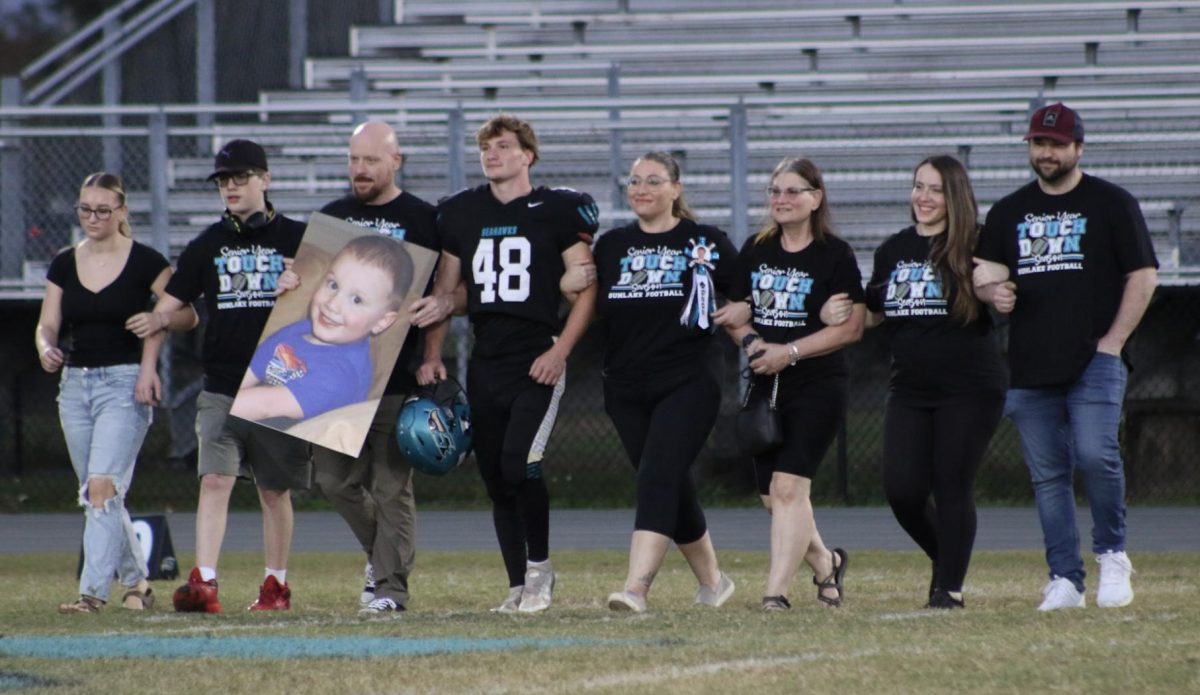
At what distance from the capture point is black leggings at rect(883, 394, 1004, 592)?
24.4 ft

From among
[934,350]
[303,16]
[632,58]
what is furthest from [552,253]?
[303,16]

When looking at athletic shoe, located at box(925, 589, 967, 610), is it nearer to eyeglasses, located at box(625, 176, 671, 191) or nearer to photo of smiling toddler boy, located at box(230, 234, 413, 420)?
eyeglasses, located at box(625, 176, 671, 191)

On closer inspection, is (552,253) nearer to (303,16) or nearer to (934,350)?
(934,350)

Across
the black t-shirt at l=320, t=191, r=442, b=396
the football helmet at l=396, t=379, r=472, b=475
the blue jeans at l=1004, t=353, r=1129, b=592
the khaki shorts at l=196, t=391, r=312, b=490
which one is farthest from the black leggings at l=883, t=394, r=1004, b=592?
the khaki shorts at l=196, t=391, r=312, b=490

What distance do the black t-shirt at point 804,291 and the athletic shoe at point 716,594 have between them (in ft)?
3.15

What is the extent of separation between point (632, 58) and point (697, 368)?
11.0 m

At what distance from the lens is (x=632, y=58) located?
18.3 m

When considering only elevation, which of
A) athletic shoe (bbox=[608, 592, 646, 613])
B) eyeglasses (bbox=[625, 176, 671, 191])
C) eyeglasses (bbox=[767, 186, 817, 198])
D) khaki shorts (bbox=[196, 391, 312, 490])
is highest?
eyeglasses (bbox=[625, 176, 671, 191])

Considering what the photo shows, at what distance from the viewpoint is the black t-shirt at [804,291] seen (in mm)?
7680

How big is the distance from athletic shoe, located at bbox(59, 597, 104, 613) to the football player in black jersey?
5.95ft

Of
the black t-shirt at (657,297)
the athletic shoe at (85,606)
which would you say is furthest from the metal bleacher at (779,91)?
the athletic shoe at (85,606)

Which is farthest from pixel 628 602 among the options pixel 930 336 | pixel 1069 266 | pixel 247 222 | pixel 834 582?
pixel 247 222

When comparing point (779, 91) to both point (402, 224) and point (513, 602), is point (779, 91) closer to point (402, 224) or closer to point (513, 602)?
point (402, 224)

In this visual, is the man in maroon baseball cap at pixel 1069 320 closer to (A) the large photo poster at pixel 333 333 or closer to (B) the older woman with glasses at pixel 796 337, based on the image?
(B) the older woman with glasses at pixel 796 337
